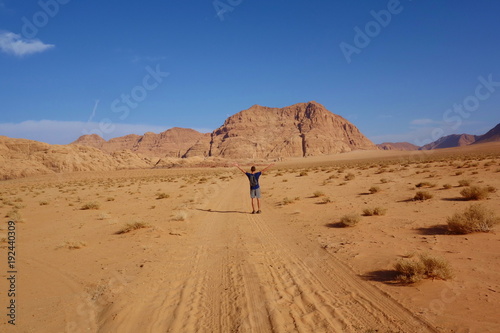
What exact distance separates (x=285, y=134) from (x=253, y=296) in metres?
166

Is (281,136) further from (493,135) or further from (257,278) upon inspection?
(257,278)

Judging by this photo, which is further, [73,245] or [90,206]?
[90,206]

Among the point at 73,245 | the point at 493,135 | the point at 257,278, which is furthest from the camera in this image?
the point at 493,135

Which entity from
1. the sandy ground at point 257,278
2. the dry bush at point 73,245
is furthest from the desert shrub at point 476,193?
the dry bush at point 73,245

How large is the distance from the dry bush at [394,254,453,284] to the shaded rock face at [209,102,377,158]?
14227cm

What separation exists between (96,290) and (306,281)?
12.6ft

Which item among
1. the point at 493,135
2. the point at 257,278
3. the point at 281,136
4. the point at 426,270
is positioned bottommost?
the point at 257,278

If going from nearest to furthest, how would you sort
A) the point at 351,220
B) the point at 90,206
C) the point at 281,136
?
the point at 351,220 < the point at 90,206 < the point at 281,136

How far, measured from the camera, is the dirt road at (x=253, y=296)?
3.40m

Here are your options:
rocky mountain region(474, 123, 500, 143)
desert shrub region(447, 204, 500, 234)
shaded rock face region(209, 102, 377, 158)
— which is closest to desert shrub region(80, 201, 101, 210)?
desert shrub region(447, 204, 500, 234)

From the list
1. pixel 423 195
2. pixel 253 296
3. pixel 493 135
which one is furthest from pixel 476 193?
pixel 493 135

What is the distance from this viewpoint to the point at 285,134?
167 meters

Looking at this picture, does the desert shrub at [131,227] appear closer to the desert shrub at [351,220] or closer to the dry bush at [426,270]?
the desert shrub at [351,220]

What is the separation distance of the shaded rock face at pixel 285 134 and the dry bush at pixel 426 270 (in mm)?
142274
